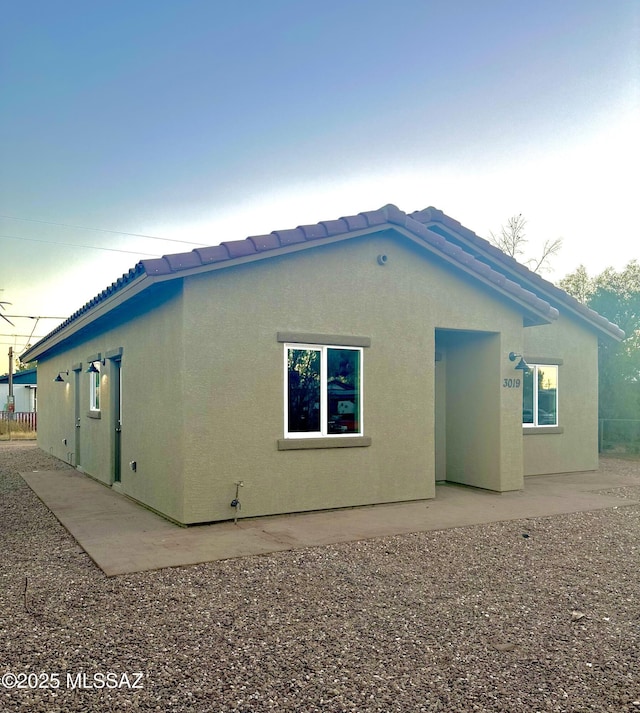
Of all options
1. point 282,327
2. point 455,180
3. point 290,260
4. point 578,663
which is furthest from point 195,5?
point 578,663

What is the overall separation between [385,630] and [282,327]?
4.80 metres

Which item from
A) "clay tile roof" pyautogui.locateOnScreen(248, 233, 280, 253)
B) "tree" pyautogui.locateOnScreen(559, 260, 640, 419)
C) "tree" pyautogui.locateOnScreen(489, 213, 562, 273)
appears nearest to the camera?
"clay tile roof" pyautogui.locateOnScreen(248, 233, 280, 253)

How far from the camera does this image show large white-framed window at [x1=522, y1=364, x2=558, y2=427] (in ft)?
43.5

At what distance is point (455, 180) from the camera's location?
15750mm

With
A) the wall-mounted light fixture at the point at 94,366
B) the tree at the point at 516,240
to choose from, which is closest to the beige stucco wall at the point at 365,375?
the wall-mounted light fixture at the point at 94,366

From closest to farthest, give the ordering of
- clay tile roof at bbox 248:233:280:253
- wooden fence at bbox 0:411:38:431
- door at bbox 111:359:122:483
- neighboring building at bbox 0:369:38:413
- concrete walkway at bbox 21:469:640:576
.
→ concrete walkway at bbox 21:469:640:576 < clay tile roof at bbox 248:233:280:253 < door at bbox 111:359:122:483 < wooden fence at bbox 0:411:38:431 < neighboring building at bbox 0:369:38:413

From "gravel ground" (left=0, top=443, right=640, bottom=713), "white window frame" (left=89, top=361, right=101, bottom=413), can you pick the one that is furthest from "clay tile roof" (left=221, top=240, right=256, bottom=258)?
→ "white window frame" (left=89, top=361, right=101, bottom=413)

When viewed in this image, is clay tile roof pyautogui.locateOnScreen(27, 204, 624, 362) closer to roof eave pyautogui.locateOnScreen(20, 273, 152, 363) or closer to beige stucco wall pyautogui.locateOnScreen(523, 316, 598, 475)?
roof eave pyautogui.locateOnScreen(20, 273, 152, 363)

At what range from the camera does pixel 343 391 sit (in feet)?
29.7

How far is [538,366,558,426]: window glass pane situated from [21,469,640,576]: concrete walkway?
1.97m

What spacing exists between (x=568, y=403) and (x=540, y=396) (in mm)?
998

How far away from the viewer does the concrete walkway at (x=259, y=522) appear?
21.7 ft

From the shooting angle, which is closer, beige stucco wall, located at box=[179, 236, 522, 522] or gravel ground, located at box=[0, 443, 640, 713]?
gravel ground, located at box=[0, 443, 640, 713]

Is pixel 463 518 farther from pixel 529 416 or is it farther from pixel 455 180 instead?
pixel 455 180
